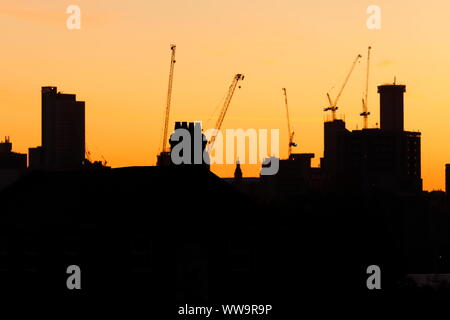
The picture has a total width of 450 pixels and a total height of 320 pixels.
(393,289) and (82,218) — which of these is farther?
(393,289)

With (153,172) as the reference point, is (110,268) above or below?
below

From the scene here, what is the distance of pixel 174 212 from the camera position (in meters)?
60.3

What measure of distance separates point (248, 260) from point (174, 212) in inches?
174

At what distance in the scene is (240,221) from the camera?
6028 centimetres

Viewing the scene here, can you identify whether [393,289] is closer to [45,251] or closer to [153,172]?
[153,172]
